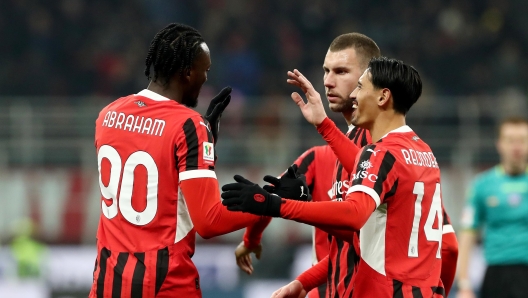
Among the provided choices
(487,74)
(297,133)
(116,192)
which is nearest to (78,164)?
(297,133)

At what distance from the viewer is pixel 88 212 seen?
505 inches

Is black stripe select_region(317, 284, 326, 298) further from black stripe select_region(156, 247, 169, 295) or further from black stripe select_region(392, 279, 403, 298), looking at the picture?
black stripe select_region(156, 247, 169, 295)

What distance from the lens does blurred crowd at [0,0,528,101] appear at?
16.0 metres

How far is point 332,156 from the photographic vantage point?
5.20 metres

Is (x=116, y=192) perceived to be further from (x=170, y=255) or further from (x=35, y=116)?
(x=35, y=116)

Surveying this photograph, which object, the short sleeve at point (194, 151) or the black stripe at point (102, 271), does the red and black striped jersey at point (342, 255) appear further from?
the black stripe at point (102, 271)

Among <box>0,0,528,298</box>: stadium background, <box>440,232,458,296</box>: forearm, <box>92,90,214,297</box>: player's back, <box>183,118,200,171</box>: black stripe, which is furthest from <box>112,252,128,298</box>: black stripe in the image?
<box>0,0,528,298</box>: stadium background

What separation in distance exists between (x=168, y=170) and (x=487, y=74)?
13.2m

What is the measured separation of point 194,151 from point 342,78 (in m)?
1.27

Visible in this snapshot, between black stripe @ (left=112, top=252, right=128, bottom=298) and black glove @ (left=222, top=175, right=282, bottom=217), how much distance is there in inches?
25.1

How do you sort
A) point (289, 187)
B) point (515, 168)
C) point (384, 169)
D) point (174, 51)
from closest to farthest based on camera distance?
point (384, 169)
point (289, 187)
point (174, 51)
point (515, 168)

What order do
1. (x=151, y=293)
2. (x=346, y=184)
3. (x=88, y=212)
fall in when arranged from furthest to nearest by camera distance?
(x=88, y=212) → (x=346, y=184) → (x=151, y=293)

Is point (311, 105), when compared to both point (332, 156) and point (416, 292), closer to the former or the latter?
point (332, 156)

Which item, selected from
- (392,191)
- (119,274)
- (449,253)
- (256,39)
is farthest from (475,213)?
(256,39)
